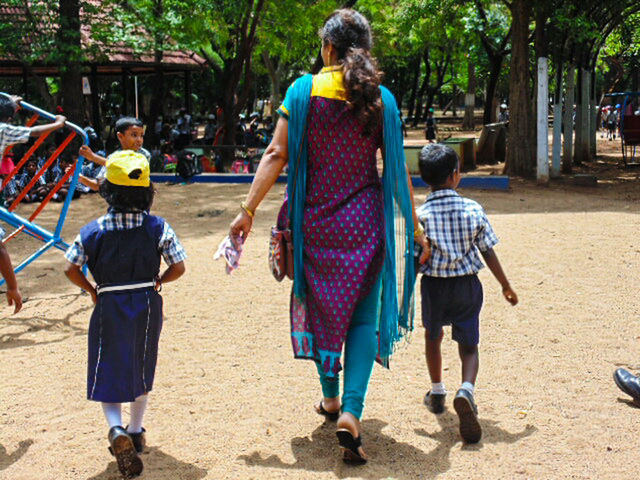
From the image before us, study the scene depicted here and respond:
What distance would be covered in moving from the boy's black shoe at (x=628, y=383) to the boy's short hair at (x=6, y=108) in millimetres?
3598

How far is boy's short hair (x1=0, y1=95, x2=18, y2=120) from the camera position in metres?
4.71

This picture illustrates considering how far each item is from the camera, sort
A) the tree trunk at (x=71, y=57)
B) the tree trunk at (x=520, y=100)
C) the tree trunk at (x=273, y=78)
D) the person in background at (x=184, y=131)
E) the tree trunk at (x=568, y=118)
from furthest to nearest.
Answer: the tree trunk at (x=273, y=78) < the person in background at (x=184, y=131) < the tree trunk at (x=568, y=118) < the tree trunk at (x=520, y=100) < the tree trunk at (x=71, y=57)

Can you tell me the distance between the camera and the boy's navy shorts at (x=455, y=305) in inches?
146

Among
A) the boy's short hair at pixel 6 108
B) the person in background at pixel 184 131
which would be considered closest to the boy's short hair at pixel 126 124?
the boy's short hair at pixel 6 108

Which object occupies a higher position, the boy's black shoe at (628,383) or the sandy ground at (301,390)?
the boy's black shoe at (628,383)

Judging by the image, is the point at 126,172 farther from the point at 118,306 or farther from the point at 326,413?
the point at 326,413

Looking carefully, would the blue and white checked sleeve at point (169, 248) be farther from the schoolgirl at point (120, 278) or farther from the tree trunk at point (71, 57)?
the tree trunk at point (71, 57)

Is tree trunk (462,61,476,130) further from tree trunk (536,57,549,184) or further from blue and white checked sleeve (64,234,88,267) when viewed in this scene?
blue and white checked sleeve (64,234,88,267)

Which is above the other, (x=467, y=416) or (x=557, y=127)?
(x=557, y=127)

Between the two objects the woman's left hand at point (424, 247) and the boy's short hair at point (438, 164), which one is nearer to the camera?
the woman's left hand at point (424, 247)

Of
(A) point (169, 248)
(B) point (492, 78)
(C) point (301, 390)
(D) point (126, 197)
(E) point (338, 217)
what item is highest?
(B) point (492, 78)

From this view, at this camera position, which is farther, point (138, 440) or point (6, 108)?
point (6, 108)

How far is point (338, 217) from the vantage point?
3.41 metres

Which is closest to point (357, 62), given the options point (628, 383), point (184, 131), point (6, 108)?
point (628, 383)
